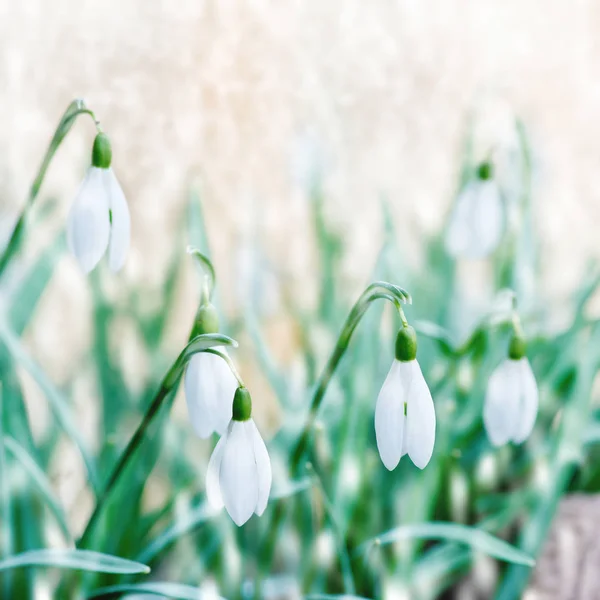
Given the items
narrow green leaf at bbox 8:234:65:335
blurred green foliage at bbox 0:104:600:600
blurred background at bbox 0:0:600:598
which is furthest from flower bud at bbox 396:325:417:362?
blurred background at bbox 0:0:600:598

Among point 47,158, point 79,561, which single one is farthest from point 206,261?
point 79,561

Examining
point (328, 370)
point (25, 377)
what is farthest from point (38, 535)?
point (25, 377)

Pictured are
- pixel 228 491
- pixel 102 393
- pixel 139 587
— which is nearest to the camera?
pixel 228 491

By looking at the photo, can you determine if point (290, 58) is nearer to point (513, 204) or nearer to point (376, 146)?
point (376, 146)

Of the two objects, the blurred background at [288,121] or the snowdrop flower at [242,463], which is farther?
the blurred background at [288,121]

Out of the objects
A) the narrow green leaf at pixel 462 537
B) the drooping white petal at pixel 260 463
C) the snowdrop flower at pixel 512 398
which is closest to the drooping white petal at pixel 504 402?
the snowdrop flower at pixel 512 398

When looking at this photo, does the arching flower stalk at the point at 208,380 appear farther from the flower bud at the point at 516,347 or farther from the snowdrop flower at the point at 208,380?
the flower bud at the point at 516,347
